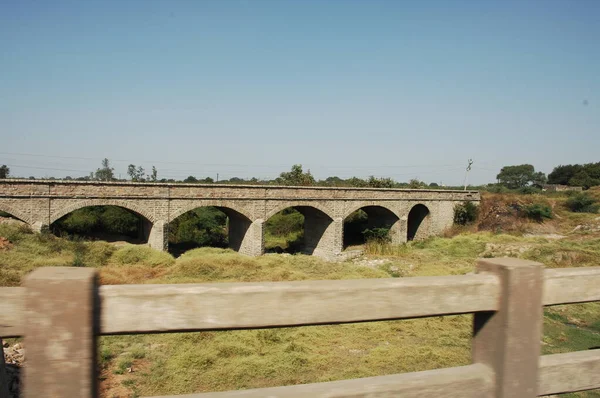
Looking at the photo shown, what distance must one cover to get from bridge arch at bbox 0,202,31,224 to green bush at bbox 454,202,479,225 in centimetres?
2491

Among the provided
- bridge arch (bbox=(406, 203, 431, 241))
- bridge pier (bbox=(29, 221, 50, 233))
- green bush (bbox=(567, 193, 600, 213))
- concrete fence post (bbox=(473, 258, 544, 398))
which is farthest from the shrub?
green bush (bbox=(567, 193, 600, 213))

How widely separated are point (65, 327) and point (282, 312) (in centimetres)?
65

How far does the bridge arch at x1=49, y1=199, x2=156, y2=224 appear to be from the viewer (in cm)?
1675

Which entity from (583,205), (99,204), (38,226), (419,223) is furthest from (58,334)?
(583,205)

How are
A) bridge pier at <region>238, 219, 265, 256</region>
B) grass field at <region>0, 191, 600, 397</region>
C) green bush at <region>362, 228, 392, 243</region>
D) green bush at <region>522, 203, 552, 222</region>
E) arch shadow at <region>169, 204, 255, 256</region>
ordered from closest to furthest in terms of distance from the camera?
grass field at <region>0, 191, 600, 397</region> → bridge pier at <region>238, 219, 265, 256</region> → arch shadow at <region>169, 204, 255, 256</region> → green bush at <region>362, 228, 392, 243</region> → green bush at <region>522, 203, 552, 222</region>

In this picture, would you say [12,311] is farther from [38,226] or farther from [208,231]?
[208,231]

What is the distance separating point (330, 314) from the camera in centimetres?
151

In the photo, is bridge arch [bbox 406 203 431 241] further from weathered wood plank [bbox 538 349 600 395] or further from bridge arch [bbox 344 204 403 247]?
weathered wood plank [bbox 538 349 600 395]

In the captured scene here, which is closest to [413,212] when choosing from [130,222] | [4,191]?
[130,222]

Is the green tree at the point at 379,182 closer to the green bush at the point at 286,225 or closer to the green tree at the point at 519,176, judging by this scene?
the green bush at the point at 286,225

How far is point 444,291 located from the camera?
1646 mm

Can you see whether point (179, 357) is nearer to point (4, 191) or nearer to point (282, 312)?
point (282, 312)

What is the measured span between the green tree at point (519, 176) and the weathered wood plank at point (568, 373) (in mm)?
80066

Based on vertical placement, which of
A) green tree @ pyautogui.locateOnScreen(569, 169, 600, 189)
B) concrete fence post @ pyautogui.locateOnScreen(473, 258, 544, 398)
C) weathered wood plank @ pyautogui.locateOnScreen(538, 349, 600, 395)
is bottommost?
weathered wood plank @ pyautogui.locateOnScreen(538, 349, 600, 395)
